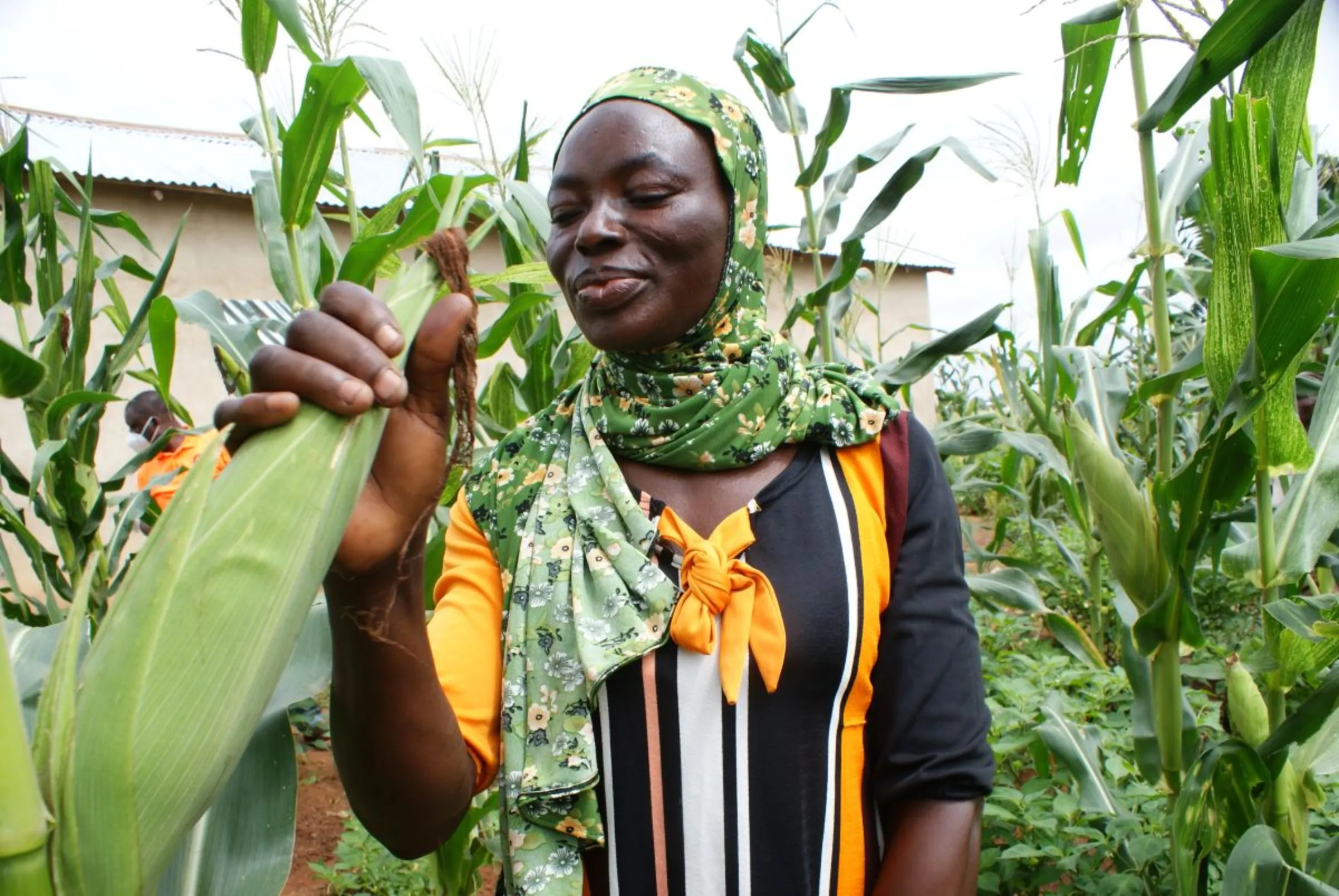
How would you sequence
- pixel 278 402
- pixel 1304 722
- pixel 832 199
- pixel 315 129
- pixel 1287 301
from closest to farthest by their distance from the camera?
pixel 278 402 < pixel 1287 301 < pixel 1304 722 < pixel 315 129 < pixel 832 199

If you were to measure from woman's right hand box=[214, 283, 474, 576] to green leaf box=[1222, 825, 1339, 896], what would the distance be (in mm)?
1366

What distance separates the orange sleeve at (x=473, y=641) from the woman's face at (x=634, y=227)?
0.32 metres

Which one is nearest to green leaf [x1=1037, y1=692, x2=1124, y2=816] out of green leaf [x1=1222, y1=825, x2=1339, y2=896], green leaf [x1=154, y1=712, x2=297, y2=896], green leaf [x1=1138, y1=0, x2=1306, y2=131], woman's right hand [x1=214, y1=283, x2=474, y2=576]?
green leaf [x1=1222, y1=825, x2=1339, y2=896]

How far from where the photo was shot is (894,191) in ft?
7.50

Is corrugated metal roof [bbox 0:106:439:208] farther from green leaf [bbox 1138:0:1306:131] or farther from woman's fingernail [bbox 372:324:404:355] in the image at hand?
woman's fingernail [bbox 372:324:404:355]

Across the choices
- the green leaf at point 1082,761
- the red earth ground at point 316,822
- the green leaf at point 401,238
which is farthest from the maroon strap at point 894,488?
the red earth ground at point 316,822

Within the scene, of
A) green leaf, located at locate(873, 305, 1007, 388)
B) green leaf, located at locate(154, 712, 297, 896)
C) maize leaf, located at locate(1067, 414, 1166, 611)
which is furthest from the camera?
green leaf, located at locate(873, 305, 1007, 388)

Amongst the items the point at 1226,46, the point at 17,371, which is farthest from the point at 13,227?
the point at 1226,46

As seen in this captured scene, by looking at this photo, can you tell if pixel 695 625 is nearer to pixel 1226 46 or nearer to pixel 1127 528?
pixel 1127 528

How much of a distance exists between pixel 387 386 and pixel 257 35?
1.65 metres

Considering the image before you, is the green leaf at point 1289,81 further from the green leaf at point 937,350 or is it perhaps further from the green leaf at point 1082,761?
the green leaf at point 1082,761

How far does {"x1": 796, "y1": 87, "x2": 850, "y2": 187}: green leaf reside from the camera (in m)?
2.36

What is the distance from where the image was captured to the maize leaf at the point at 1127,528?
1678mm

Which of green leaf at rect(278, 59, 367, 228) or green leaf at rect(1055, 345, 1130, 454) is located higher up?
green leaf at rect(278, 59, 367, 228)
